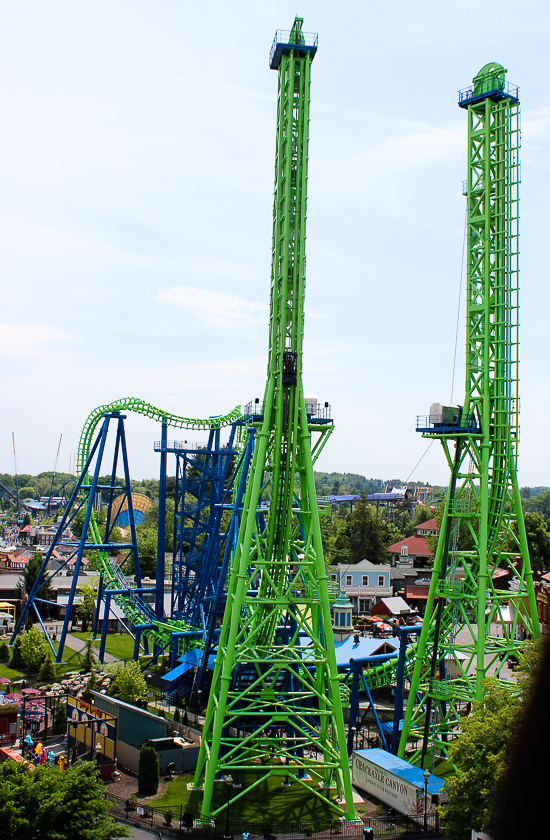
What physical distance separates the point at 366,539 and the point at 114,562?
43.2 meters

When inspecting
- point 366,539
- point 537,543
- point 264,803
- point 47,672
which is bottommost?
point 264,803

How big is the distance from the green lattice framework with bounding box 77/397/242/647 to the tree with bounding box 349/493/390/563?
40.4 metres

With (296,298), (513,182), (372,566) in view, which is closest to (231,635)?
(296,298)

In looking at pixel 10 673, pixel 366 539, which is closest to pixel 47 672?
pixel 10 673

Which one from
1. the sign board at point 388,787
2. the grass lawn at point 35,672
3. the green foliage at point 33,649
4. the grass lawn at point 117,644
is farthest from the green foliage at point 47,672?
the sign board at point 388,787

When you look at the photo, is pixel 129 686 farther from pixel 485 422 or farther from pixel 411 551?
pixel 411 551

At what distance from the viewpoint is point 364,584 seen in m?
71.1

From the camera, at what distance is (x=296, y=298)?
93.8 ft

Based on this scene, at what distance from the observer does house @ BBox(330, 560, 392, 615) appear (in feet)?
232

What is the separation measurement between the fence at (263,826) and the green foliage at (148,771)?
141cm

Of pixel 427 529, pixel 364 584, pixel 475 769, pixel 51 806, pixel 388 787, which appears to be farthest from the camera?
pixel 427 529

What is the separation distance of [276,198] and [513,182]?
10.2m

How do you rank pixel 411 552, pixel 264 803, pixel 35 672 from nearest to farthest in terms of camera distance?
pixel 264 803
pixel 35 672
pixel 411 552

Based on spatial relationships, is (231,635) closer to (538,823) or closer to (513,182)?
(513,182)
